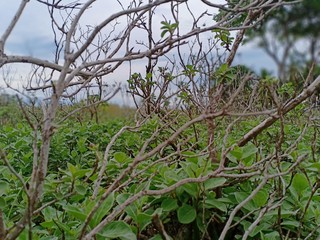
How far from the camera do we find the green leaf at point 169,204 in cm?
109

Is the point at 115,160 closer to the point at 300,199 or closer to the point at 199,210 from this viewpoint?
the point at 199,210

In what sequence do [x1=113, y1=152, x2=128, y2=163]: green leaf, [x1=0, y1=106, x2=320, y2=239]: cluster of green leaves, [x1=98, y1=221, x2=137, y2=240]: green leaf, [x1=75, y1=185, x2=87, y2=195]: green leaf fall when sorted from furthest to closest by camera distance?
1. [x1=113, y1=152, x2=128, y2=163]: green leaf
2. [x1=75, y1=185, x2=87, y2=195]: green leaf
3. [x1=0, y1=106, x2=320, y2=239]: cluster of green leaves
4. [x1=98, y1=221, x2=137, y2=240]: green leaf

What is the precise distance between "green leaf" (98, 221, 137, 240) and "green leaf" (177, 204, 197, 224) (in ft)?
0.57

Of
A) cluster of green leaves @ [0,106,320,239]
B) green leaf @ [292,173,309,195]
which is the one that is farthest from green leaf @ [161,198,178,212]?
green leaf @ [292,173,309,195]

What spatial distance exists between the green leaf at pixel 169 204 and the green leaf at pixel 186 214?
0.02m

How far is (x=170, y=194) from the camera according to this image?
1.13 meters

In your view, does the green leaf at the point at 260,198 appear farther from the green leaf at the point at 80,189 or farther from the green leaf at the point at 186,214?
the green leaf at the point at 80,189

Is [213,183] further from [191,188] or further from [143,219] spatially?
[143,219]

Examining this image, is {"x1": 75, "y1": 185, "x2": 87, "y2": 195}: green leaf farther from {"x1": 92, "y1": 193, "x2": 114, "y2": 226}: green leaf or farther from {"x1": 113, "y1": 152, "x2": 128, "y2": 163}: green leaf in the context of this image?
{"x1": 113, "y1": 152, "x2": 128, "y2": 163}: green leaf

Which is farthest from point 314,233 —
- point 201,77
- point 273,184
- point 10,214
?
point 201,77

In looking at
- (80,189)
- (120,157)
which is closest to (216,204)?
(80,189)

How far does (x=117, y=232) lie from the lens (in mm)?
948

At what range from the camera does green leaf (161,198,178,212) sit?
1.09 meters

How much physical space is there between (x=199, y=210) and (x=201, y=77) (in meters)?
2.27
